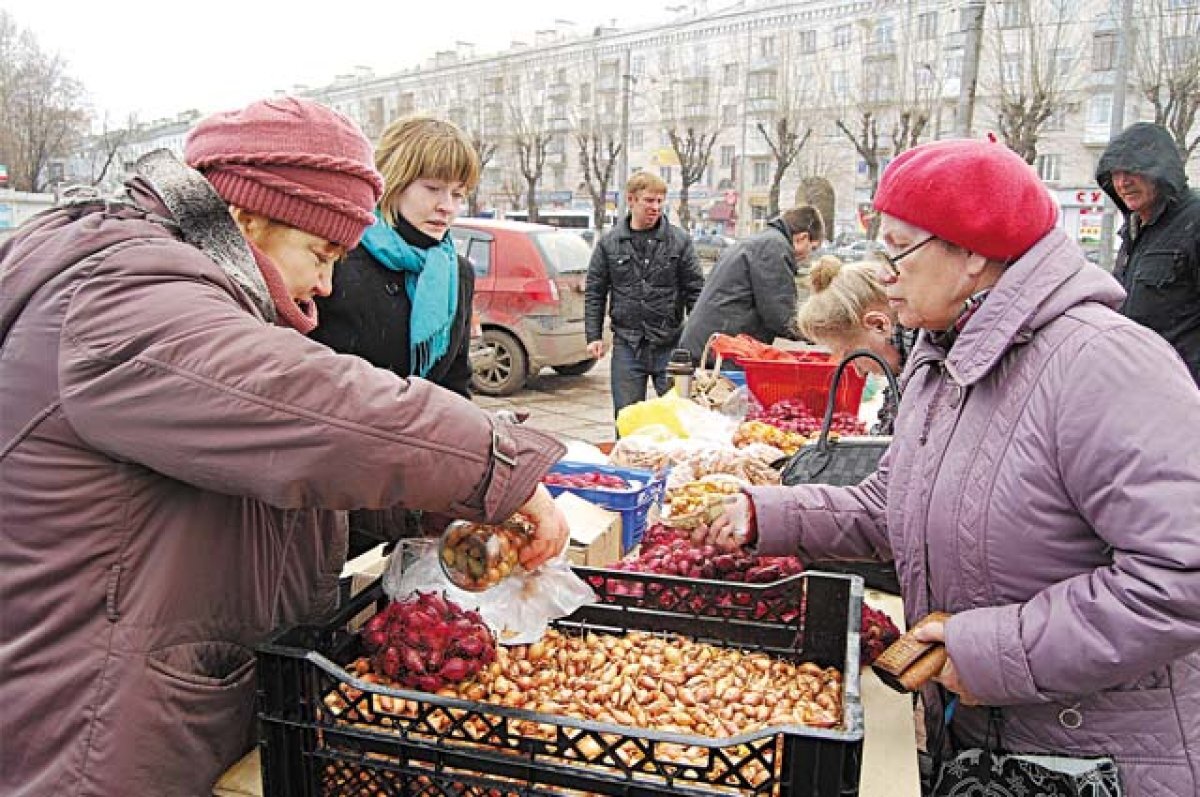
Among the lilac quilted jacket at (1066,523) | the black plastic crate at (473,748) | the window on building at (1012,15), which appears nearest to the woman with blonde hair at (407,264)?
the black plastic crate at (473,748)

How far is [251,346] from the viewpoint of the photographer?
45.0 inches

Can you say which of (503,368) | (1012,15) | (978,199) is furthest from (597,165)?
(978,199)

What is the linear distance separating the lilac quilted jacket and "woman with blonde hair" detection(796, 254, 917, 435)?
154cm

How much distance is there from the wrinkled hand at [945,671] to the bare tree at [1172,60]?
22472 mm

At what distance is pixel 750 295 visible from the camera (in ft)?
18.7

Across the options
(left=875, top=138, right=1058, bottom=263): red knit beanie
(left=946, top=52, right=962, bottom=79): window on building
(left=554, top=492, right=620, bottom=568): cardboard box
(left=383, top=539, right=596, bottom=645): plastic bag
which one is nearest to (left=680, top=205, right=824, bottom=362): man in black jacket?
(left=554, top=492, right=620, bottom=568): cardboard box

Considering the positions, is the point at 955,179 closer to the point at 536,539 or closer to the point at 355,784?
the point at 536,539

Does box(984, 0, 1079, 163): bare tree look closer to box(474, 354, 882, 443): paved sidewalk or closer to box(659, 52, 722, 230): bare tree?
box(659, 52, 722, 230): bare tree

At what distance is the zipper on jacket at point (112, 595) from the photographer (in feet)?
4.04

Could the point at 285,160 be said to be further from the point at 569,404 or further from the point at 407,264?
the point at 569,404

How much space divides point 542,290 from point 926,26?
76.9 feet

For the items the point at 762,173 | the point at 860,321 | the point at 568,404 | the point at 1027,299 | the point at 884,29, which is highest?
the point at 884,29

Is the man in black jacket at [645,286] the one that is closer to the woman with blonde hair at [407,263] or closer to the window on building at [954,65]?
the woman with blonde hair at [407,263]

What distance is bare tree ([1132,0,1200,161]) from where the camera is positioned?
20391mm
